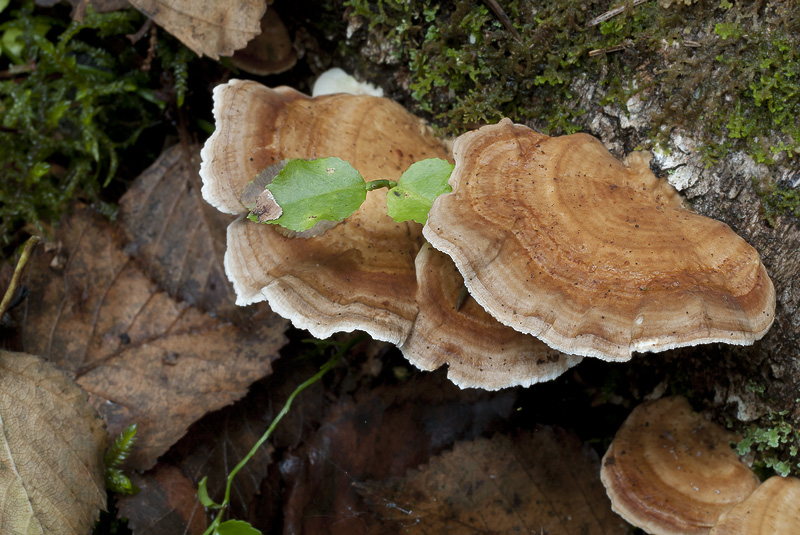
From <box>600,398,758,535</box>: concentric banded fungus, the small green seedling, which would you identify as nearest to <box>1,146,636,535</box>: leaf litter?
<box>600,398,758,535</box>: concentric banded fungus

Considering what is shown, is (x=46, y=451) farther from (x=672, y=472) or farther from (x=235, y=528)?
(x=672, y=472)

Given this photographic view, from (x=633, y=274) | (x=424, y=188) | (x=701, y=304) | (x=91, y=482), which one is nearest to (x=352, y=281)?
(x=424, y=188)

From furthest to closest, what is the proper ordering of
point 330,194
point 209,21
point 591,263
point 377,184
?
point 209,21 < point 377,184 < point 330,194 < point 591,263

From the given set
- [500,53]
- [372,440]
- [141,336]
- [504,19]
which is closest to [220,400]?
[141,336]

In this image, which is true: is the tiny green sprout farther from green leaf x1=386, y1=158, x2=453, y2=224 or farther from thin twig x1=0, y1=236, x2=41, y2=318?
green leaf x1=386, y1=158, x2=453, y2=224

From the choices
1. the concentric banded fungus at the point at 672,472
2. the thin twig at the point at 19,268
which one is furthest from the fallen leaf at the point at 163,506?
the concentric banded fungus at the point at 672,472

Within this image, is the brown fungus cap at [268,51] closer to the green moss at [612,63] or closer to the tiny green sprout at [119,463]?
the green moss at [612,63]
